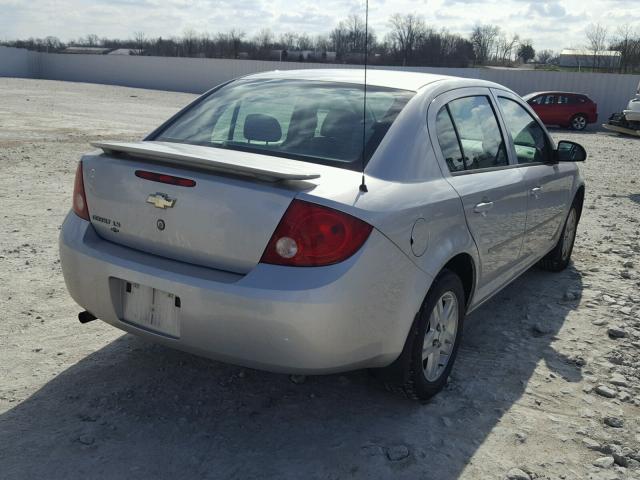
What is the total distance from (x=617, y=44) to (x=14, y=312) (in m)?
50.0

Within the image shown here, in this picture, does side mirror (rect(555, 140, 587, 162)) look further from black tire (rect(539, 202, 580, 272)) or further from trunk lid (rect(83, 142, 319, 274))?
trunk lid (rect(83, 142, 319, 274))

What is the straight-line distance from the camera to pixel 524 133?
4547 millimetres

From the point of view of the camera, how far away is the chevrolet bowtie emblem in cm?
280

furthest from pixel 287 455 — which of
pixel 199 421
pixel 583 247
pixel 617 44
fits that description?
pixel 617 44

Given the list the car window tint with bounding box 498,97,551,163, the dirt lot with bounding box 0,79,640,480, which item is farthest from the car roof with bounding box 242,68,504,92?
the dirt lot with bounding box 0,79,640,480

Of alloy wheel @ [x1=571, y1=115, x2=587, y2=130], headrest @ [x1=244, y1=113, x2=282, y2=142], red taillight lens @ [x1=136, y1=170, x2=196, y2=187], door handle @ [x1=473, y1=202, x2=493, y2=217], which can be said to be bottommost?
alloy wheel @ [x1=571, y1=115, x2=587, y2=130]

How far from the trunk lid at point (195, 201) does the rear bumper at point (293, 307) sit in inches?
3.5

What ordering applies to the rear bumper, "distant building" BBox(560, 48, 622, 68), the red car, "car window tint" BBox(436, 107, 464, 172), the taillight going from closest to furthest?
the rear bumper → the taillight → "car window tint" BBox(436, 107, 464, 172) → the red car → "distant building" BBox(560, 48, 622, 68)

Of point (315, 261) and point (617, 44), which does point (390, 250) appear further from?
point (617, 44)

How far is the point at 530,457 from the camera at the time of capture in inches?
113

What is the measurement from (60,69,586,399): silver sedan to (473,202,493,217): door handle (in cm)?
1

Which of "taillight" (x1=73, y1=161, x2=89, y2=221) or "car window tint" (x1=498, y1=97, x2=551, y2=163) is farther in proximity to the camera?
"car window tint" (x1=498, y1=97, x2=551, y2=163)

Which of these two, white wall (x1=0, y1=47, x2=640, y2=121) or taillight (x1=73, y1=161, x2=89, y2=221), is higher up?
white wall (x1=0, y1=47, x2=640, y2=121)

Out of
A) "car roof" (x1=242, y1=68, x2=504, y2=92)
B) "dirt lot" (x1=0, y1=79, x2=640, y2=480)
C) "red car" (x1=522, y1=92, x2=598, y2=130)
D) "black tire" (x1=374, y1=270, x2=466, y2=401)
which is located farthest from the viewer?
"red car" (x1=522, y1=92, x2=598, y2=130)
